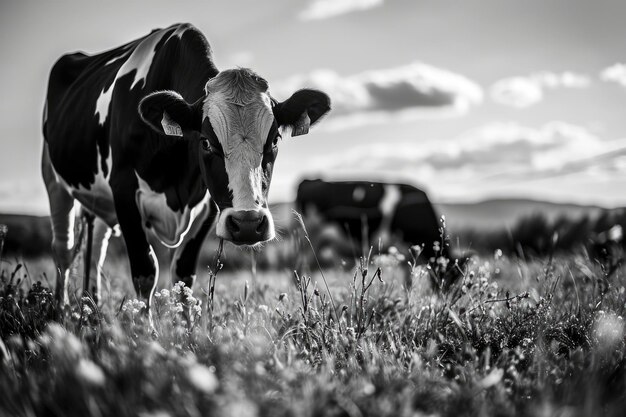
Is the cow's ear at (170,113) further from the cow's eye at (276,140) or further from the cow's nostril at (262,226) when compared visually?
the cow's nostril at (262,226)

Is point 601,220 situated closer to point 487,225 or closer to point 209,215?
point 487,225

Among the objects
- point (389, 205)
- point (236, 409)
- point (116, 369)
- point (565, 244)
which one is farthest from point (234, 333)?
point (389, 205)

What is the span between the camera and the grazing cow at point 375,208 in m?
14.3

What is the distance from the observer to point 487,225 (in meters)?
15.1

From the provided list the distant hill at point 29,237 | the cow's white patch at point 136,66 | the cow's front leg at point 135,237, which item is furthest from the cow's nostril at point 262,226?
the distant hill at point 29,237

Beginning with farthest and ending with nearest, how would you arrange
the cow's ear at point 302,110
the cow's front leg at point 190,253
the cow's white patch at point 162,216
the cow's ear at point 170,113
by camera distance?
1. the cow's front leg at point 190,253
2. the cow's white patch at point 162,216
3. the cow's ear at point 302,110
4. the cow's ear at point 170,113

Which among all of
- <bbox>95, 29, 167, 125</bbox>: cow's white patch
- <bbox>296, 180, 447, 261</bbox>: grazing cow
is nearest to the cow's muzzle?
<bbox>95, 29, 167, 125</bbox>: cow's white patch

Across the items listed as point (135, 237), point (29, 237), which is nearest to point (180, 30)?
point (135, 237)

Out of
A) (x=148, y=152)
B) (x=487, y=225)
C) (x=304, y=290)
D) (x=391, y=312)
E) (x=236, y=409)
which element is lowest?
(x=487, y=225)

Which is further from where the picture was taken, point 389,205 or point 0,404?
point 389,205

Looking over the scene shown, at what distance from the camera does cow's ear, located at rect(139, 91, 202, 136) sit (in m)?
3.98

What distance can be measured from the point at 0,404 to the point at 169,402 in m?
0.61

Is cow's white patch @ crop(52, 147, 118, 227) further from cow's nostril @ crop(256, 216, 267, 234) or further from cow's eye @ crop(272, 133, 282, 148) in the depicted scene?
cow's nostril @ crop(256, 216, 267, 234)

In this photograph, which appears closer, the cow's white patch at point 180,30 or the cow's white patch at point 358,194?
the cow's white patch at point 180,30
